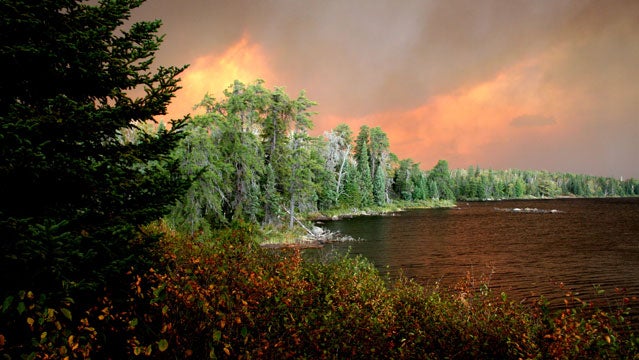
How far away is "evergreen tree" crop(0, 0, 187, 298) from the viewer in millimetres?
4176

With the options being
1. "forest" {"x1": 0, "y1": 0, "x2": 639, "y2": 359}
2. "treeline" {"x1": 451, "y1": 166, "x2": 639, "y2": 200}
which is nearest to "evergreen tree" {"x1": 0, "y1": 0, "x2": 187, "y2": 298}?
"forest" {"x1": 0, "y1": 0, "x2": 639, "y2": 359}

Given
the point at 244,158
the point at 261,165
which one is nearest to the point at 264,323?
the point at 244,158

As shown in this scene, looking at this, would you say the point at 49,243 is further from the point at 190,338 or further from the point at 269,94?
the point at 269,94

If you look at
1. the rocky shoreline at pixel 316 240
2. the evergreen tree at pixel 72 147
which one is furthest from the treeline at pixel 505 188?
the evergreen tree at pixel 72 147

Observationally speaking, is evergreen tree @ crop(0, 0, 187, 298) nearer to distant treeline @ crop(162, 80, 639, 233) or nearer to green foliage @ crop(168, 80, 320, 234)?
distant treeline @ crop(162, 80, 639, 233)

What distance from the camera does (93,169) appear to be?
509 cm

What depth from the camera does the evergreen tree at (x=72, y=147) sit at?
13.7 feet

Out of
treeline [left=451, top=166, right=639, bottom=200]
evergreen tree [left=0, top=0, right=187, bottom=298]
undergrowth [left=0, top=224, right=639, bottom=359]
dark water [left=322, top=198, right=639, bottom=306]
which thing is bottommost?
dark water [left=322, top=198, right=639, bottom=306]

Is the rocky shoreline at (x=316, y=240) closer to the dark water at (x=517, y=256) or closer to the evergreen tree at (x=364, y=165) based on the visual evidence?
the dark water at (x=517, y=256)

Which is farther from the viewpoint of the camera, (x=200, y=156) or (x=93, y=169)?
(x=200, y=156)

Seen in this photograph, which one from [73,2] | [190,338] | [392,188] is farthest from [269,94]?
[392,188]

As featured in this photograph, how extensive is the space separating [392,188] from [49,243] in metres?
99.0

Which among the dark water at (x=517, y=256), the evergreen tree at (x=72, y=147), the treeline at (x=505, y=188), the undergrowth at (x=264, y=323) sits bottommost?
the dark water at (x=517, y=256)

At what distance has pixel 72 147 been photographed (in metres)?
5.32
